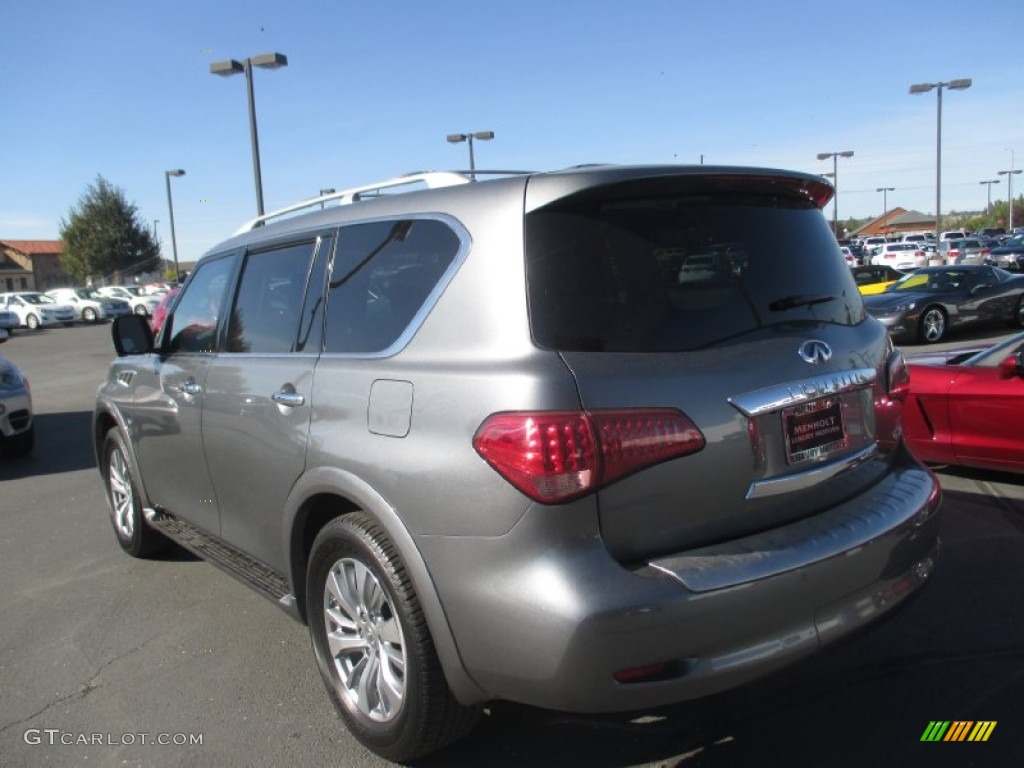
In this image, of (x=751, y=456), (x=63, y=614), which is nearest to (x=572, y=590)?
(x=751, y=456)

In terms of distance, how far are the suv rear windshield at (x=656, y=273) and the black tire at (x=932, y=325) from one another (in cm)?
1349

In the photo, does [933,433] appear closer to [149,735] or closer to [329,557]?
[329,557]

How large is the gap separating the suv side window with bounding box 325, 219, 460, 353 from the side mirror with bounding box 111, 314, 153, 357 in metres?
2.06

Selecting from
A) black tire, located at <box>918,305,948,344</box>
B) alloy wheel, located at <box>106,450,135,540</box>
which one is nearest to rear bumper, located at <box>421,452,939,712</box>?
alloy wheel, located at <box>106,450,135,540</box>

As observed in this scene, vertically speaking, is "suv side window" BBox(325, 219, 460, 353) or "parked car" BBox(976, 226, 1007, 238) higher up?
"parked car" BBox(976, 226, 1007, 238)

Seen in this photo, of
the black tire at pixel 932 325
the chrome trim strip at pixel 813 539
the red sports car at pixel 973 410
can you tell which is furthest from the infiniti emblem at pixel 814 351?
the black tire at pixel 932 325

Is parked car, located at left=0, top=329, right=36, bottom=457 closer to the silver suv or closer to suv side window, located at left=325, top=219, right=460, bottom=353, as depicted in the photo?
the silver suv

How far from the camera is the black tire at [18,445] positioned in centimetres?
820

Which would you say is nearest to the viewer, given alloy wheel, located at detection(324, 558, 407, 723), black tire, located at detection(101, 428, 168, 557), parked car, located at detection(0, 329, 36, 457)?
alloy wheel, located at detection(324, 558, 407, 723)

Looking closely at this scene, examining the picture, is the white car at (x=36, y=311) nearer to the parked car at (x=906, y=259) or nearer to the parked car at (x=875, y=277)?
the parked car at (x=875, y=277)

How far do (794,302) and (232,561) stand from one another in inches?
105

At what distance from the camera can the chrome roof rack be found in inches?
116

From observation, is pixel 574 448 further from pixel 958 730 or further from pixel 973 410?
pixel 973 410

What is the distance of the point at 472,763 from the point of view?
2.73 metres
